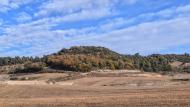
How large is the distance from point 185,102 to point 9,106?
15.3m

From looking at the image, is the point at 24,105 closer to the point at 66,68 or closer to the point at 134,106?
the point at 134,106

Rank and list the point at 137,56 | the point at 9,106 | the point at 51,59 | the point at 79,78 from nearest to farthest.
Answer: the point at 9,106
the point at 79,78
the point at 51,59
the point at 137,56

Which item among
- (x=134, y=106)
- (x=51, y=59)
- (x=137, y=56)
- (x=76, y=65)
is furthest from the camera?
(x=137, y=56)

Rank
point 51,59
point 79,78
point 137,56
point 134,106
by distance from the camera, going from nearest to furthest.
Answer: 1. point 134,106
2. point 79,78
3. point 51,59
4. point 137,56

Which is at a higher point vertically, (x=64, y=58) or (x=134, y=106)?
(x=64, y=58)

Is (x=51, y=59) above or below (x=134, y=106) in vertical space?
above

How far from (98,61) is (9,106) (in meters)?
102

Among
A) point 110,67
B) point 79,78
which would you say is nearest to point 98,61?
point 110,67

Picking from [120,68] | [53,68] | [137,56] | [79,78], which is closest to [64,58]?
[53,68]

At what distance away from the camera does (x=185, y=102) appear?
35.9 m

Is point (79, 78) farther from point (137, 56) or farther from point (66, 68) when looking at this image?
point (137, 56)

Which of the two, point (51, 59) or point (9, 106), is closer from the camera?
point (9, 106)

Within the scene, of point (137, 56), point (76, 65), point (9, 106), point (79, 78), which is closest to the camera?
point (9, 106)

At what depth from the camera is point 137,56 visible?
634 feet
